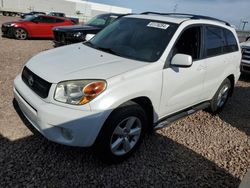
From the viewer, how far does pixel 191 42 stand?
400cm

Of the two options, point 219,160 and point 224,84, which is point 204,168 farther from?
point 224,84

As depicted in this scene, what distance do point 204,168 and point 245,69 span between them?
6269 mm

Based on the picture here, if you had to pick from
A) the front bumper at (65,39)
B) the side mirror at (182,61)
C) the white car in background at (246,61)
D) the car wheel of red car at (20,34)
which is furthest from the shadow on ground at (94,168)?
the car wheel of red car at (20,34)

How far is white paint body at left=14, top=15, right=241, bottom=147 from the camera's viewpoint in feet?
8.77

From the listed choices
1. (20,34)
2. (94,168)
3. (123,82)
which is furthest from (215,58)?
(20,34)

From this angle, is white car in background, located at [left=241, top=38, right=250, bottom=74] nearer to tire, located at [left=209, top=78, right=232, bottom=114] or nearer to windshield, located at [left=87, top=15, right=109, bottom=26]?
tire, located at [left=209, top=78, right=232, bottom=114]

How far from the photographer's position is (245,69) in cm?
855

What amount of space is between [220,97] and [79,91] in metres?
3.45

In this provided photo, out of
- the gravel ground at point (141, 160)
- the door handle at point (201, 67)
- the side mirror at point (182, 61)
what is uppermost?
the side mirror at point (182, 61)

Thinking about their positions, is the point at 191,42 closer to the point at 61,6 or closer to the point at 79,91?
the point at 79,91

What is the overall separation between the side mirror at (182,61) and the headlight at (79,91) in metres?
1.12

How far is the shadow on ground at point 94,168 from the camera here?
285 cm

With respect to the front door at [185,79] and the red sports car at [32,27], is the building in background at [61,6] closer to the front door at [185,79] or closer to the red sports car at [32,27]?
the red sports car at [32,27]

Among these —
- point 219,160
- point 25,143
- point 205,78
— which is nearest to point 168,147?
point 219,160
